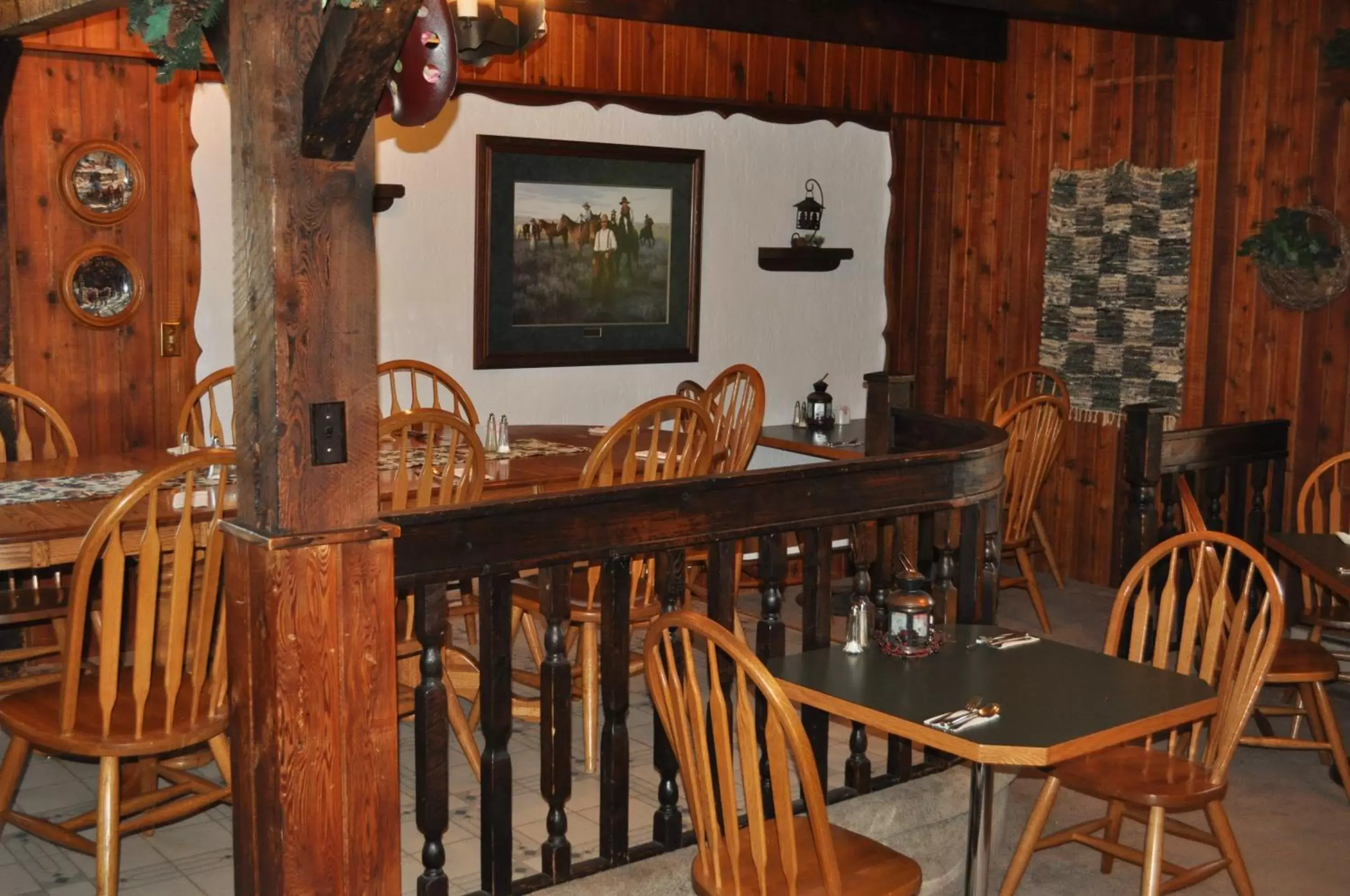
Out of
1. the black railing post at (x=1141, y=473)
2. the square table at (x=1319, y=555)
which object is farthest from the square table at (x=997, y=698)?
the black railing post at (x=1141, y=473)

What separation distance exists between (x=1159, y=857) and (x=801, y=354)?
3706mm

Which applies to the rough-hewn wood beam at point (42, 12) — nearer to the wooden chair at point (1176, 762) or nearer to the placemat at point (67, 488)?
the placemat at point (67, 488)

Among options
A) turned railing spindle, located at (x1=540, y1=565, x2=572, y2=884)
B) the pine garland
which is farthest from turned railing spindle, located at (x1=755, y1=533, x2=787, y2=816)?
the pine garland

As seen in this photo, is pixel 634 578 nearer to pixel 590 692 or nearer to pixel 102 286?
pixel 590 692

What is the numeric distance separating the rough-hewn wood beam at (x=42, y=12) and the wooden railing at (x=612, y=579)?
1.41 m

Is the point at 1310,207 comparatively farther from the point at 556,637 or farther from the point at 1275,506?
the point at 556,637

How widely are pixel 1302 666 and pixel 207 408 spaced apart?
338 centimetres

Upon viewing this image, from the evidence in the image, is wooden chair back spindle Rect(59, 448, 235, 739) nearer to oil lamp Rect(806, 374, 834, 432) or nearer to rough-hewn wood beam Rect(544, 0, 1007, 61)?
rough-hewn wood beam Rect(544, 0, 1007, 61)

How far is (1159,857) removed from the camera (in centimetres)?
283

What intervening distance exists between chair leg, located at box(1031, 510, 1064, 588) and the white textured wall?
3.41 ft

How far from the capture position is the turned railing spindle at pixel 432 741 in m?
2.39

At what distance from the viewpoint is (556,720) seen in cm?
259

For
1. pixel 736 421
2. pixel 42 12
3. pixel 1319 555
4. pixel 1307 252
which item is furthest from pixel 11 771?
pixel 1307 252

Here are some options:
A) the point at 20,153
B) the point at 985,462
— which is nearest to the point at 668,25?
the point at 20,153
